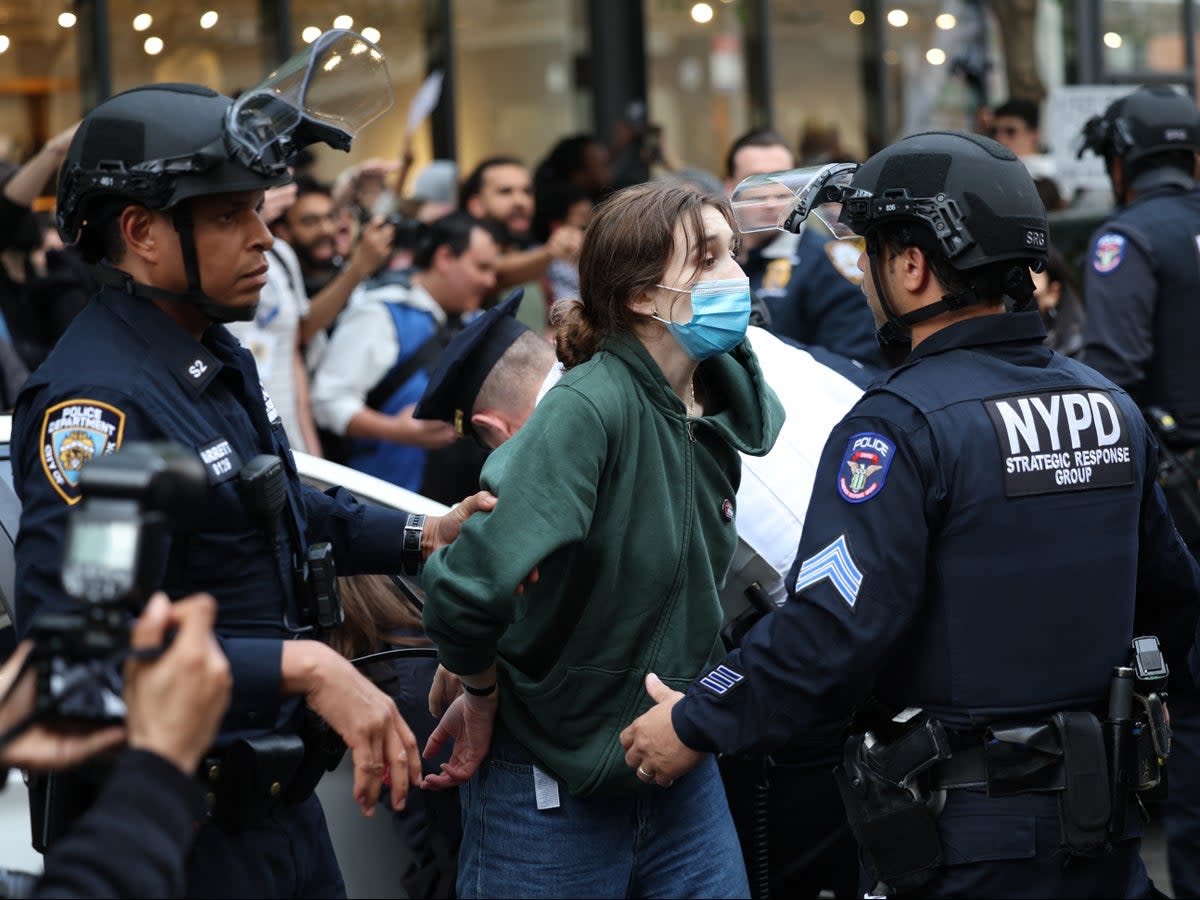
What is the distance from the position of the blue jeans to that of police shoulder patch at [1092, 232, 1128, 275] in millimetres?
2958

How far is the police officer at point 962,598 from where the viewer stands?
284 centimetres

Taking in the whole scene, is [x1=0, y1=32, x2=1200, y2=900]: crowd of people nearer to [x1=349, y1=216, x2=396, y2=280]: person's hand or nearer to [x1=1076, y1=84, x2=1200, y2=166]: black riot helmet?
[x1=1076, y1=84, x2=1200, y2=166]: black riot helmet

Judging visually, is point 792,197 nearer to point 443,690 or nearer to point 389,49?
point 443,690

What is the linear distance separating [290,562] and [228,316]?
1.42 ft

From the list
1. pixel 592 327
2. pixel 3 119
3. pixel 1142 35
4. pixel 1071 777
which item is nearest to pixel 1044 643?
pixel 1071 777

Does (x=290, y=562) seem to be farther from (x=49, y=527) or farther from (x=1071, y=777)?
(x=1071, y=777)

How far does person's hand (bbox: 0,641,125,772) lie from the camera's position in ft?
5.99

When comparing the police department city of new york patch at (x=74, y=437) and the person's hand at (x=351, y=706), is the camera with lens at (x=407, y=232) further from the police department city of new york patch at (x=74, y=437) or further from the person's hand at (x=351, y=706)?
the person's hand at (x=351, y=706)

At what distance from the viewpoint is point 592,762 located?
312 centimetres

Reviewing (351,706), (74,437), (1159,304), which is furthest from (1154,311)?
(74,437)

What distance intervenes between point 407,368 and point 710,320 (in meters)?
3.32

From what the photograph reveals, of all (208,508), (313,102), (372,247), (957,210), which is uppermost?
(313,102)

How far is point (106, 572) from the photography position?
1737mm

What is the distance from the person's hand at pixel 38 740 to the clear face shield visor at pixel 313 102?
1174 mm
